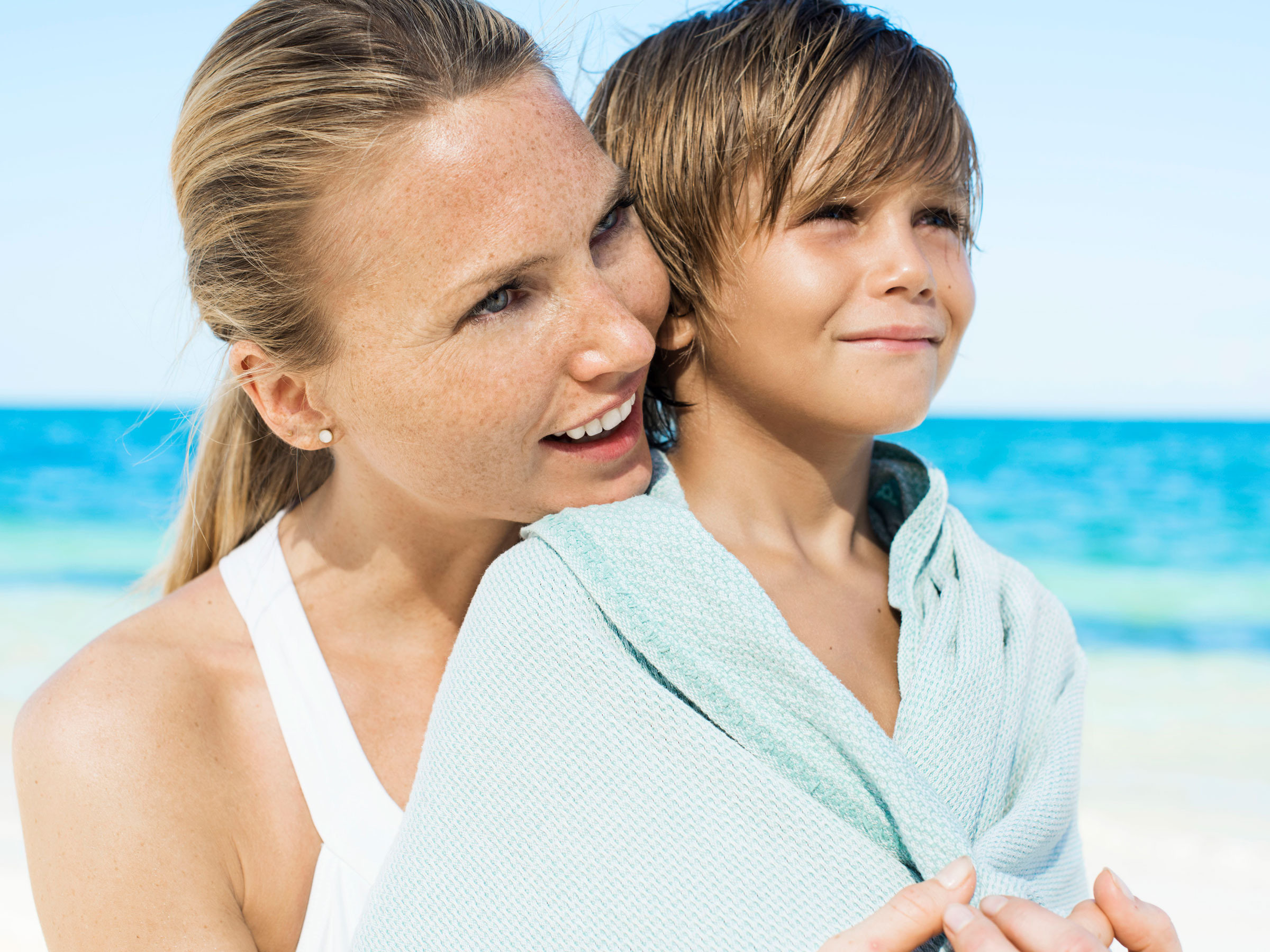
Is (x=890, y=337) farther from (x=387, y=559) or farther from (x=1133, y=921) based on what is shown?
(x=387, y=559)

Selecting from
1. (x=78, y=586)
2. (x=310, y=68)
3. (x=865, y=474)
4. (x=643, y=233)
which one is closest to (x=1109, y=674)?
(x=865, y=474)

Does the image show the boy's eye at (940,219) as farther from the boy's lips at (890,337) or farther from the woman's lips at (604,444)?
the woman's lips at (604,444)

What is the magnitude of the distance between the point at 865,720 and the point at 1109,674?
6.82 metres

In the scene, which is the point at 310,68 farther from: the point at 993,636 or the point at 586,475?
the point at 993,636

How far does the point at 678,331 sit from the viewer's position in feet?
6.00

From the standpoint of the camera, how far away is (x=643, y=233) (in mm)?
1779

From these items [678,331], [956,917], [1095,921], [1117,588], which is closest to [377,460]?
[678,331]

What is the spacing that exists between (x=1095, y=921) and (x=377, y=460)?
128 centimetres

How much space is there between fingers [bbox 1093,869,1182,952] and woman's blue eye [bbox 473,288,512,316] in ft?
3.79

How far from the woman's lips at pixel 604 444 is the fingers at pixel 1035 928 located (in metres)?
0.85

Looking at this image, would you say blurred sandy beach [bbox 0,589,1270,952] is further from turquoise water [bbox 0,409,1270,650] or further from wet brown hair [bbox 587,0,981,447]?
wet brown hair [bbox 587,0,981,447]

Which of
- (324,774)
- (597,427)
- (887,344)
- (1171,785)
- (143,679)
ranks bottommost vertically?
(1171,785)

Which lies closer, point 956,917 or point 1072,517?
point 956,917

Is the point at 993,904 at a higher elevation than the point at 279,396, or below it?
below
